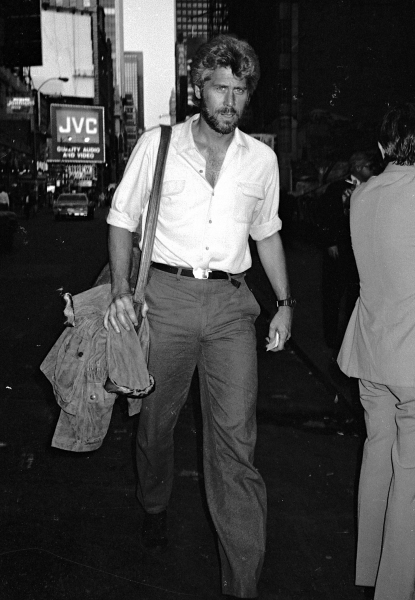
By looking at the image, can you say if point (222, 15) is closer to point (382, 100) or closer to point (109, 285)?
point (382, 100)

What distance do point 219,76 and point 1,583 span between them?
7.74ft

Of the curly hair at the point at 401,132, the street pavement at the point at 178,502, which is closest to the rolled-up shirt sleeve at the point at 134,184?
the street pavement at the point at 178,502

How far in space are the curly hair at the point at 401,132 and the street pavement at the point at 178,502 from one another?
1.64 m

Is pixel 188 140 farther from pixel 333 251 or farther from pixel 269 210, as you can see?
pixel 333 251

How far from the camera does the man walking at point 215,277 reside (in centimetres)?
338

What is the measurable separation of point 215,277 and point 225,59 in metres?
0.90

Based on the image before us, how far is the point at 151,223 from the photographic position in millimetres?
3402

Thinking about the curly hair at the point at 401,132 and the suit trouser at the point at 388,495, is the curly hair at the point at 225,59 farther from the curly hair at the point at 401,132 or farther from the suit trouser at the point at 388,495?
the suit trouser at the point at 388,495

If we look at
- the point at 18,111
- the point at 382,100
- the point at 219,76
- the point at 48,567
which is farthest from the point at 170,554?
the point at 18,111

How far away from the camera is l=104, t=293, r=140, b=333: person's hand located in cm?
331

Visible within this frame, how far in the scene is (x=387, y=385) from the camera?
10.2 feet

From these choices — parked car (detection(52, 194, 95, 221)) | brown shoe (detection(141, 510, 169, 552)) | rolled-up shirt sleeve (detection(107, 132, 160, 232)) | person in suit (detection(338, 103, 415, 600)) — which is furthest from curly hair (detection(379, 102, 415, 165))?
parked car (detection(52, 194, 95, 221))

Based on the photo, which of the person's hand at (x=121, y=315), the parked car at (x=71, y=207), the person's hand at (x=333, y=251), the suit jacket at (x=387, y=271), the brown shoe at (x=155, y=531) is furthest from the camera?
the parked car at (x=71, y=207)

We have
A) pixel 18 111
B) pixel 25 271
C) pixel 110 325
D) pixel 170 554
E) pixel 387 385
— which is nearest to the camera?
pixel 387 385
